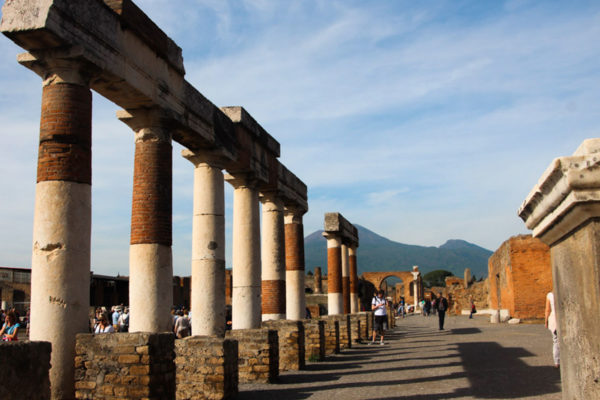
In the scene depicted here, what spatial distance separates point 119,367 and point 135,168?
9.28 feet

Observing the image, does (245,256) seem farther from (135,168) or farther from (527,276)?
(527,276)

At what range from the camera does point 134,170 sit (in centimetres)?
847

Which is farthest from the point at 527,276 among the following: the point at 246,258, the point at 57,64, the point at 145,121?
the point at 57,64

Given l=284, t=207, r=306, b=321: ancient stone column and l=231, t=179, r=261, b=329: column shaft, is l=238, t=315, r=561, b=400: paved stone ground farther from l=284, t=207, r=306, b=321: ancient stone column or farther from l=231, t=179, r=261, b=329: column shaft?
l=284, t=207, r=306, b=321: ancient stone column

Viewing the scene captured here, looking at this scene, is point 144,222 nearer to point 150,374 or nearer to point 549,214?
point 150,374

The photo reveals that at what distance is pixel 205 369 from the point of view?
29.3 feet

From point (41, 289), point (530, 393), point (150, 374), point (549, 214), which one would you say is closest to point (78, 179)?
point (41, 289)

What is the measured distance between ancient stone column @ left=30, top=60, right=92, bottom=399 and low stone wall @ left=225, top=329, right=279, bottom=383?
4.63 metres

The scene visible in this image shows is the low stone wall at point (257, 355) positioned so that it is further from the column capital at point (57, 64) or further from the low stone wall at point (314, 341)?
the column capital at point (57, 64)

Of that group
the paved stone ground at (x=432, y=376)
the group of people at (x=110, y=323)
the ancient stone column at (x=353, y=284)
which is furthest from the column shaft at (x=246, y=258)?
the ancient stone column at (x=353, y=284)

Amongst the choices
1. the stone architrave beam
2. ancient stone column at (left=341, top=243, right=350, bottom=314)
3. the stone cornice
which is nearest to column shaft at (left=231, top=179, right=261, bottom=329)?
the stone architrave beam

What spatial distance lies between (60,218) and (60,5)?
2274mm

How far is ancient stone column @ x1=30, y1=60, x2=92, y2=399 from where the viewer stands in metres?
6.48

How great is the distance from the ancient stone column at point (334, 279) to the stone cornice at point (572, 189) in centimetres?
1815
